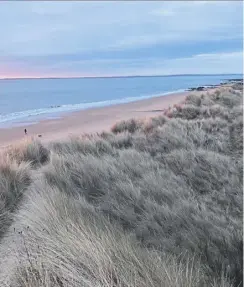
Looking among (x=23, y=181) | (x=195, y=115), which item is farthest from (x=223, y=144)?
(x=195, y=115)

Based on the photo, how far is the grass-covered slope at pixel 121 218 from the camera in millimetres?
2938

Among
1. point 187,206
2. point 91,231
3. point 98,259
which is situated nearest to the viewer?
point 98,259

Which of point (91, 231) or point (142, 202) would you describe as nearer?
point (91, 231)

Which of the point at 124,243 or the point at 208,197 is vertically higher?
the point at 124,243

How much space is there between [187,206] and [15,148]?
463 cm

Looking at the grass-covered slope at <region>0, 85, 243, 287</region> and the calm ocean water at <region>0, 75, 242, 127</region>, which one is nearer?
the grass-covered slope at <region>0, 85, 243, 287</region>

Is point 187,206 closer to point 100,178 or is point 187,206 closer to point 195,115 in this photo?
point 100,178

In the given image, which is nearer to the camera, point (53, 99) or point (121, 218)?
point (121, 218)

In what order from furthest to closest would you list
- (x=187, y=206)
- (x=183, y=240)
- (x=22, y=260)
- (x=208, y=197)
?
(x=208, y=197) → (x=187, y=206) → (x=183, y=240) → (x=22, y=260)

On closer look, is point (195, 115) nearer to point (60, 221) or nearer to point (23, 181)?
point (23, 181)

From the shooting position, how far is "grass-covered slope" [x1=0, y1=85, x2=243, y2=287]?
2938 mm

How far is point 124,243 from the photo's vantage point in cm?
333

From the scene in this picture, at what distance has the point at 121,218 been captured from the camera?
15.2 ft

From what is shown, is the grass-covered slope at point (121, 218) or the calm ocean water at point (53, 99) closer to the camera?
the grass-covered slope at point (121, 218)
